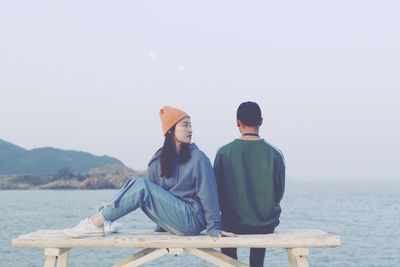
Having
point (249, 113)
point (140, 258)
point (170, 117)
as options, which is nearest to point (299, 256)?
point (249, 113)

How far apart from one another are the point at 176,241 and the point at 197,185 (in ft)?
1.92

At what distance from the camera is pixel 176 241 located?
659 centimetres

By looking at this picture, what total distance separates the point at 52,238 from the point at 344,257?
4215cm

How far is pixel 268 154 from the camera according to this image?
7.20m

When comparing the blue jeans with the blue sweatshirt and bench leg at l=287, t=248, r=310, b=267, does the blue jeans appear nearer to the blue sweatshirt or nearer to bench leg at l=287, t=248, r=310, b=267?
the blue sweatshirt

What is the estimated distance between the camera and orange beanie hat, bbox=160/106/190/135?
6871mm

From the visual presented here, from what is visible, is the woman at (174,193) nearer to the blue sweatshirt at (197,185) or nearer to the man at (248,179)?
the blue sweatshirt at (197,185)

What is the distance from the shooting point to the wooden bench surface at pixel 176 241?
21.6 feet

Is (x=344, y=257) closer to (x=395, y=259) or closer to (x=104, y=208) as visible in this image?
(x=395, y=259)

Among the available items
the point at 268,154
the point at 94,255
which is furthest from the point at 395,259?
the point at 268,154

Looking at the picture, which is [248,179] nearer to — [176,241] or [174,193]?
[174,193]

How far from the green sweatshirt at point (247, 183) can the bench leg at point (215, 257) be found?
336 millimetres

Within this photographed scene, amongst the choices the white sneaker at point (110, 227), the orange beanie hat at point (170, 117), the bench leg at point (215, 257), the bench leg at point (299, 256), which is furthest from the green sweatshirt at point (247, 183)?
the white sneaker at point (110, 227)

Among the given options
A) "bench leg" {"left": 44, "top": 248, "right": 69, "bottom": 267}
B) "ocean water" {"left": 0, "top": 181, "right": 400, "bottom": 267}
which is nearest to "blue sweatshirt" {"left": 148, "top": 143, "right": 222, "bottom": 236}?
"bench leg" {"left": 44, "top": 248, "right": 69, "bottom": 267}
